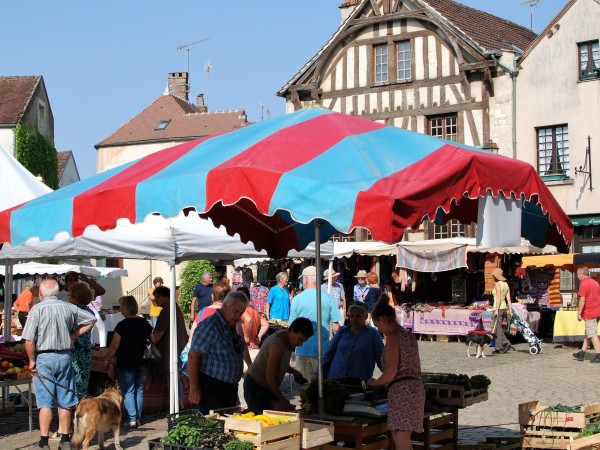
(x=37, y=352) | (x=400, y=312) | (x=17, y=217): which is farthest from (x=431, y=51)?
(x=17, y=217)

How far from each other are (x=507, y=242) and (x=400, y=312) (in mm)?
17314

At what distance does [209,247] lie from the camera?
10.7 metres

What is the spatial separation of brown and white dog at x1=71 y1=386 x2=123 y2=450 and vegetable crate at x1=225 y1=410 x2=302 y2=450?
3036 mm

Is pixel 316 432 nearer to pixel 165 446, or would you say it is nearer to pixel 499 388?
pixel 165 446

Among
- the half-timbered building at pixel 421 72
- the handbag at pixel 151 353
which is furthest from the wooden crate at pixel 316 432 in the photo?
the half-timbered building at pixel 421 72

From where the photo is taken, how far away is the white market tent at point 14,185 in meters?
10.1

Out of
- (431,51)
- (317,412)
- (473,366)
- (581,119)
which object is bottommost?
(473,366)

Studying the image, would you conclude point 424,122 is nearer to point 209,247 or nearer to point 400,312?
point 400,312

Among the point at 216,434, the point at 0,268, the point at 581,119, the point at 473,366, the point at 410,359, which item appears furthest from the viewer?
the point at 581,119

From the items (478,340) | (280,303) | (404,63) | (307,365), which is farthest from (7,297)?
(404,63)

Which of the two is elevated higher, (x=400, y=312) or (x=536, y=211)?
(x=536, y=211)

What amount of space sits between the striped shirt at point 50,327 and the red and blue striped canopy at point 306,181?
2393mm

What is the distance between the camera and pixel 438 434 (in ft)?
25.5

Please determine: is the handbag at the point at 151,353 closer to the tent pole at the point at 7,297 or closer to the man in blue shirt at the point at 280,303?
the tent pole at the point at 7,297
